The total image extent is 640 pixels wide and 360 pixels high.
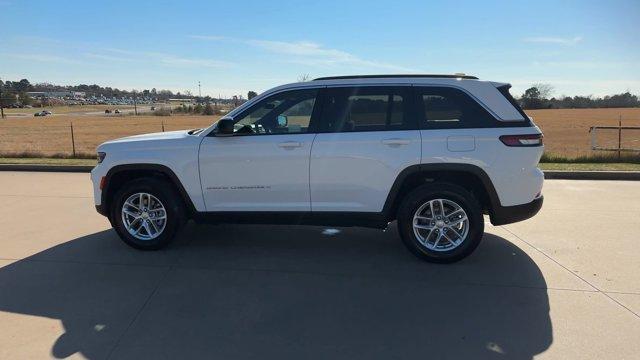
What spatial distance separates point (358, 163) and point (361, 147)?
163mm

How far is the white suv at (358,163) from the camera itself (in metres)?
4.77

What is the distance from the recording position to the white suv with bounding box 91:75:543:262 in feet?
15.6

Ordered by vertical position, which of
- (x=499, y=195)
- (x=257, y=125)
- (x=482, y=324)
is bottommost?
(x=482, y=324)

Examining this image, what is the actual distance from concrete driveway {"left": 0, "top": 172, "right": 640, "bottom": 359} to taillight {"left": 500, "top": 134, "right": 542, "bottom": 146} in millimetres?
A: 1220

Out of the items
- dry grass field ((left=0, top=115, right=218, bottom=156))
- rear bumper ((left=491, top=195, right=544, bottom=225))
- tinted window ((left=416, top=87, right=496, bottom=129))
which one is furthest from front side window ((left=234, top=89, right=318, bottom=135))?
dry grass field ((left=0, top=115, right=218, bottom=156))

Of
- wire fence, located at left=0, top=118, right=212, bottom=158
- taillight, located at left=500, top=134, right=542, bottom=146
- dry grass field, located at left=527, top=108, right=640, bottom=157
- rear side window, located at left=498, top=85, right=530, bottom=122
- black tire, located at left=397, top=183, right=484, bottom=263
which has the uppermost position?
rear side window, located at left=498, top=85, right=530, bottom=122

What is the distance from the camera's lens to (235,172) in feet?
16.8

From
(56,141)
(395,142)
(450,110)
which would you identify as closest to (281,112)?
(395,142)

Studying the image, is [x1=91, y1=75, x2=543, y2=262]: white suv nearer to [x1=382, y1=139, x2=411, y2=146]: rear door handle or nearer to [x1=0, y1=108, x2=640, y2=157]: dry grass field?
[x1=382, y1=139, x2=411, y2=146]: rear door handle

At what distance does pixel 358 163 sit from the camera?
16.0 feet

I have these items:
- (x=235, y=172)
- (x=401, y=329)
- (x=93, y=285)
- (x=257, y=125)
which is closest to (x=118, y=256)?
(x=93, y=285)

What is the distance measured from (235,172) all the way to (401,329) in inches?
96.3

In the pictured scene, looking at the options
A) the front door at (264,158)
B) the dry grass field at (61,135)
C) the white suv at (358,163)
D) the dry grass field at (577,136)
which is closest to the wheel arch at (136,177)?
the white suv at (358,163)

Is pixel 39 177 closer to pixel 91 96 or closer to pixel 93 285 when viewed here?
pixel 93 285
